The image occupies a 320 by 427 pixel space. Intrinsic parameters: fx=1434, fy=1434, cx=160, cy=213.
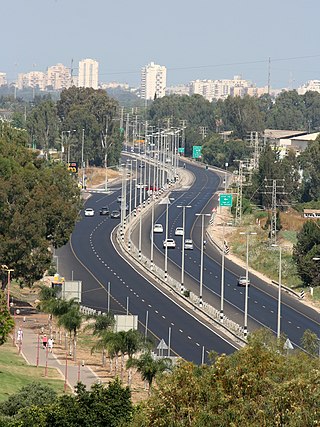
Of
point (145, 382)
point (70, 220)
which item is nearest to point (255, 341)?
point (145, 382)

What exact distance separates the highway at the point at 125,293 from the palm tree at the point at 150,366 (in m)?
11.2

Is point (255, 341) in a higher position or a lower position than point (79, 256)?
higher

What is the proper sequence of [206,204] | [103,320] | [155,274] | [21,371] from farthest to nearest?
1. [206,204]
2. [155,274]
3. [103,320]
4. [21,371]

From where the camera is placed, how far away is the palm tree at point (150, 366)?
5431 cm

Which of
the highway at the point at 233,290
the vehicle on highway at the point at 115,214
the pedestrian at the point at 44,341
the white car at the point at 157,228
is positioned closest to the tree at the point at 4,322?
the pedestrian at the point at 44,341

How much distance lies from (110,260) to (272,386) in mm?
71812

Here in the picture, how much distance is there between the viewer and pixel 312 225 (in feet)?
337

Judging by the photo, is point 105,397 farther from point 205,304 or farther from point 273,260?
point 273,260

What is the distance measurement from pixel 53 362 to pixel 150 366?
35.1 ft

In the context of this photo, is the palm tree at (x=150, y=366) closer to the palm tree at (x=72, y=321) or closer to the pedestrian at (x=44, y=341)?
→ the palm tree at (x=72, y=321)

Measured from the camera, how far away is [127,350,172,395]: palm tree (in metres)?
54.3

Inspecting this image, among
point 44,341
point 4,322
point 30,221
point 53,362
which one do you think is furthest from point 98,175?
point 4,322

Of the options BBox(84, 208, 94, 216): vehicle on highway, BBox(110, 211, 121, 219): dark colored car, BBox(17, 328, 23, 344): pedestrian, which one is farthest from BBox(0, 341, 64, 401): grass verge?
BBox(84, 208, 94, 216): vehicle on highway

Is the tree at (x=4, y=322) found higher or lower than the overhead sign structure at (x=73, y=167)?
higher
